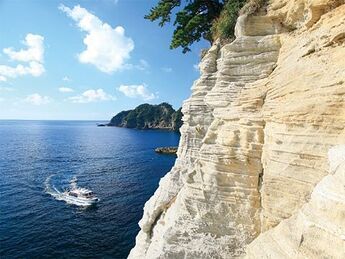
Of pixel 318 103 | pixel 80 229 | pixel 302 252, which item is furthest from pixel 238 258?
pixel 80 229

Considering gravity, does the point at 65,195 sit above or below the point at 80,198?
below

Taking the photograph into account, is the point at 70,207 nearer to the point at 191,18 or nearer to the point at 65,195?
the point at 65,195

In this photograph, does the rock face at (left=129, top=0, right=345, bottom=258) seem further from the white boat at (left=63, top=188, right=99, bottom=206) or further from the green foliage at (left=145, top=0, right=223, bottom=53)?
the white boat at (left=63, top=188, right=99, bottom=206)

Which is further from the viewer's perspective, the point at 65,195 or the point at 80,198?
the point at 65,195

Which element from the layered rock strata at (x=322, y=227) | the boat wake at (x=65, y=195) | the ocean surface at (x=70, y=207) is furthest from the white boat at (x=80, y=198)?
the layered rock strata at (x=322, y=227)

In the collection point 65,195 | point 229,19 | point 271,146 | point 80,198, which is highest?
point 229,19

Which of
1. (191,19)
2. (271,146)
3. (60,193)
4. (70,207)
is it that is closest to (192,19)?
(191,19)

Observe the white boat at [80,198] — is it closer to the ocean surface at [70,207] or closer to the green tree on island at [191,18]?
the ocean surface at [70,207]
